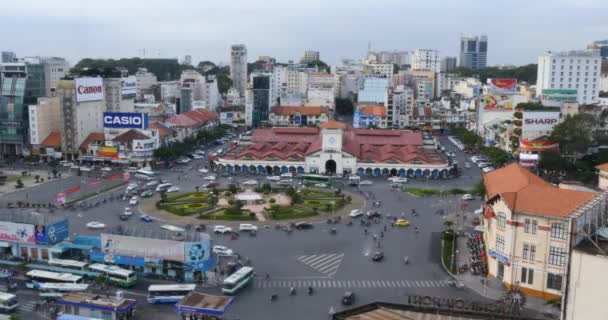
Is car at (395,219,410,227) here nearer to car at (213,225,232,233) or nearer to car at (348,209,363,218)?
car at (348,209,363,218)

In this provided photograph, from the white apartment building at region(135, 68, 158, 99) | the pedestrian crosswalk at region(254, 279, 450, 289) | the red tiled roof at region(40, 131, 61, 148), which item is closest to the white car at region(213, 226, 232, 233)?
the pedestrian crosswalk at region(254, 279, 450, 289)

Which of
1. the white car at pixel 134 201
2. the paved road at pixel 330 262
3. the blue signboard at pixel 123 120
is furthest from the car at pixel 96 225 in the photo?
the blue signboard at pixel 123 120

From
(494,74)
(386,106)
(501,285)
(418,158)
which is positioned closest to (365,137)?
(418,158)

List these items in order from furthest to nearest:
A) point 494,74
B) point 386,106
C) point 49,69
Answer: point 494,74 < point 386,106 < point 49,69

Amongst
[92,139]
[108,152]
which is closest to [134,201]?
[108,152]

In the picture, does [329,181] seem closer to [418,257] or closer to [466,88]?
[418,257]

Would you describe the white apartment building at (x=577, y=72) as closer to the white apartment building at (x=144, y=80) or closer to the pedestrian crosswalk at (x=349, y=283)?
the pedestrian crosswalk at (x=349, y=283)
